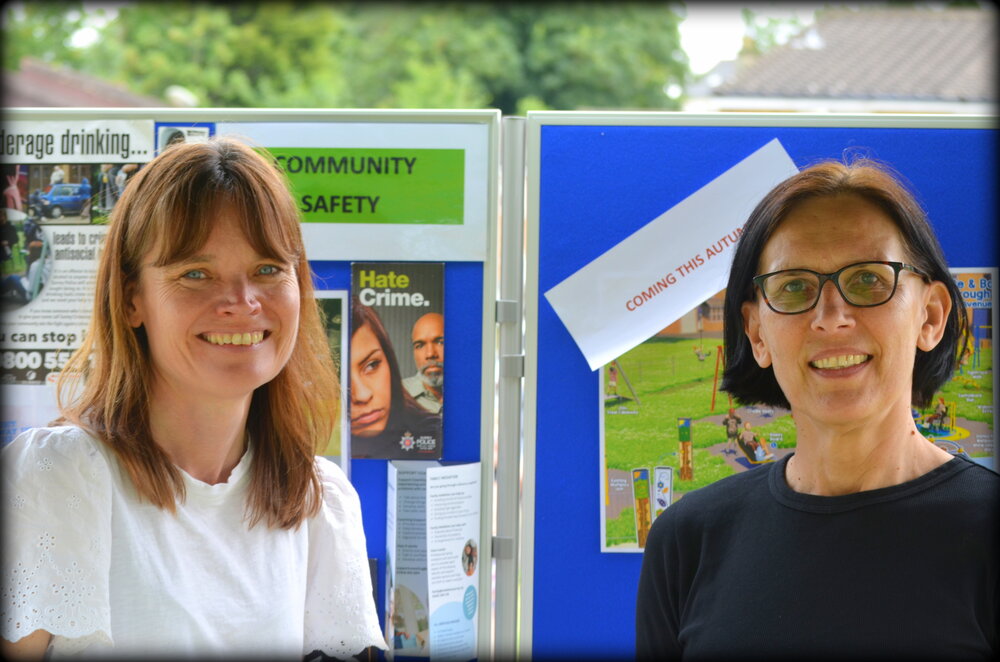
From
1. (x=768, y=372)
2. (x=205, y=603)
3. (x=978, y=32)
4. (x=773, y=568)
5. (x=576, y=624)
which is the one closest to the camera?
(x=773, y=568)

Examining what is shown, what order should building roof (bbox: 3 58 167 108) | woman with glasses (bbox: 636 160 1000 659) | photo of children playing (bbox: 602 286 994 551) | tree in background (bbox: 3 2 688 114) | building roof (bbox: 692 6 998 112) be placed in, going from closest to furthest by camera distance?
Result: woman with glasses (bbox: 636 160 1000 659) → photo of children playing (bbox: 602 286 994 551) → building roof (bbox: 3 58 167 108) → building roof (bbox: 692 6 998 112) → tree in background (bbox: 3 2 688 114)

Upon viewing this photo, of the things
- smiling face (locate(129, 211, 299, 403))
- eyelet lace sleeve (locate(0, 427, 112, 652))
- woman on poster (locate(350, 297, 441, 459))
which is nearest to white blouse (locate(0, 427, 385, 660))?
eyelet lace sleeve (locate(0, 427, 112, 652))

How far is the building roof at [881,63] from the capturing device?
15891 millimetres

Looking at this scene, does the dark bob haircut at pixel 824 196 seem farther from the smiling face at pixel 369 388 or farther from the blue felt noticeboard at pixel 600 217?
the smiling face at pixel 369 388

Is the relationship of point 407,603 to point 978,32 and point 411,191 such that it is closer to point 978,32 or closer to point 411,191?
point 411,191

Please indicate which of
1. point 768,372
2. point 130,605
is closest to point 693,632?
point 768,372

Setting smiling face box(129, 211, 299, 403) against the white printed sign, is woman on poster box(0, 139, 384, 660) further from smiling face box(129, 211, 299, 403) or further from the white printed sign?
the white printed sign

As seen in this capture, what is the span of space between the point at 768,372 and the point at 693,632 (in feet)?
2.15

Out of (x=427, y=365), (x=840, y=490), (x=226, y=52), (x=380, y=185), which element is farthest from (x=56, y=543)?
(x=226, y=52)

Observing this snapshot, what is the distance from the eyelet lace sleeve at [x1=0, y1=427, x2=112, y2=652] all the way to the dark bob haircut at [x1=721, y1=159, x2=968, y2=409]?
4.61 ft

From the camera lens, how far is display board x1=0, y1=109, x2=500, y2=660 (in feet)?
9.32

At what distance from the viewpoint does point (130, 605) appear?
201 centimetres

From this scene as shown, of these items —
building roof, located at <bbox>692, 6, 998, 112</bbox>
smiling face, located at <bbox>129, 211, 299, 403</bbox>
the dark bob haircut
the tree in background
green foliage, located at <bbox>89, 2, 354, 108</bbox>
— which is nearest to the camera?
the dark bob haircut

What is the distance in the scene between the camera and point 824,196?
2.06 m
